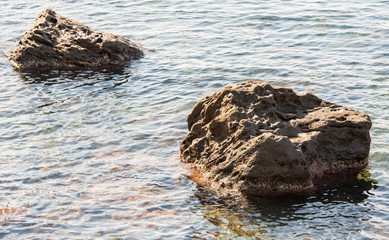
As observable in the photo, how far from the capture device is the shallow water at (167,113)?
8484 mm

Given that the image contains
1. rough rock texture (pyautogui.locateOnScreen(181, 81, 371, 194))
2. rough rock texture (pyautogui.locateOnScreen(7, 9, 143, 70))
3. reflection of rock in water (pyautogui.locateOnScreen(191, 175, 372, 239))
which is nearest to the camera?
reflection of rock in water (pyautogui.locateOnScreen(191, 175, 372, 239))

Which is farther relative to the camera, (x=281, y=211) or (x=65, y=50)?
(x=65, y=50)

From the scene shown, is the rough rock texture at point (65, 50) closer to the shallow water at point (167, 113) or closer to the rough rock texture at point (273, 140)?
the shallow water at point (167, 113)

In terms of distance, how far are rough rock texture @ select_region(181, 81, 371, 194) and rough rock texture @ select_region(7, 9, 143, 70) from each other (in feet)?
22.5

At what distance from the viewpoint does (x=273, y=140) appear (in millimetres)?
8992

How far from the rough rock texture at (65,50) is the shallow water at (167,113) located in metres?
0.55

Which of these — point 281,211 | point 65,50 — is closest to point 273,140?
point 281,211

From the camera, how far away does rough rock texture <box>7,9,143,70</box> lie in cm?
1644

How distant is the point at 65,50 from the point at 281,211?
10193 mm

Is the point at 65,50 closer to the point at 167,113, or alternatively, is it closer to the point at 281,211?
the point at 167,113

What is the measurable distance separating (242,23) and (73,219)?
13.5 meters

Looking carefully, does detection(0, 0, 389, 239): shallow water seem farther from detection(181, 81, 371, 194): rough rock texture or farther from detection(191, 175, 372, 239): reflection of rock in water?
detection(181, 81, 371, 194): rough rock texture

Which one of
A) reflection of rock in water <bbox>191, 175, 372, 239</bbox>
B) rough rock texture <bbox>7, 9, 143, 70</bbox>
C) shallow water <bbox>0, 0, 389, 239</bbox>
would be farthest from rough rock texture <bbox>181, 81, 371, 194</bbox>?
rough rock texture <bbox>7, 9, 143, 70</bbox>

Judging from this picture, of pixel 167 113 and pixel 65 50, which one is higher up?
pixel 65 50
